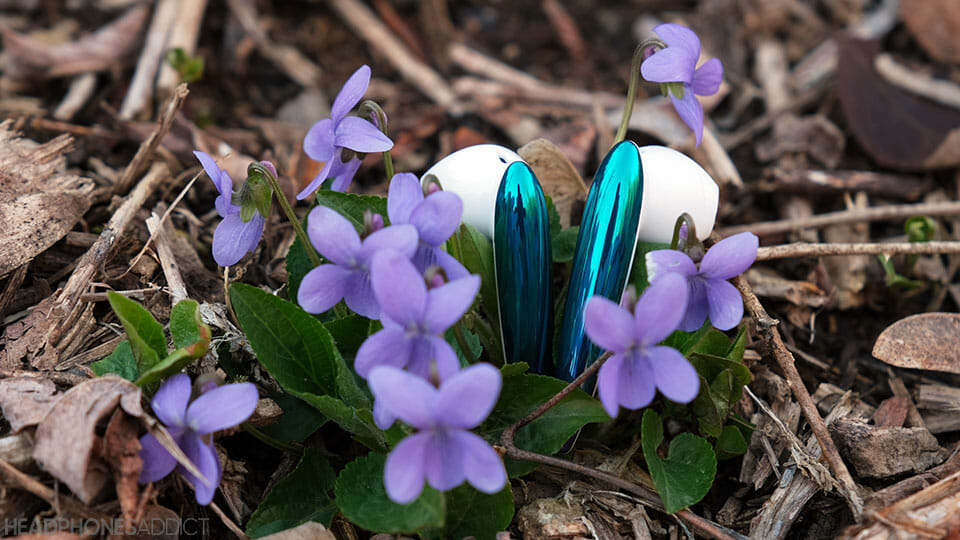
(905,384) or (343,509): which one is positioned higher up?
(343,509)

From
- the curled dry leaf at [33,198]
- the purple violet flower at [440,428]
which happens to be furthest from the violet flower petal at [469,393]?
the curled dry leaf at [33,198]

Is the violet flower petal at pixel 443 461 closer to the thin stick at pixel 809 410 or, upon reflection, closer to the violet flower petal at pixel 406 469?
the violet flower petal at pixel 406 469

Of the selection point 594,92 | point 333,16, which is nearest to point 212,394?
point 594,92

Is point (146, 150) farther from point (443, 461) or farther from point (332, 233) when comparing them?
point (443, 461)

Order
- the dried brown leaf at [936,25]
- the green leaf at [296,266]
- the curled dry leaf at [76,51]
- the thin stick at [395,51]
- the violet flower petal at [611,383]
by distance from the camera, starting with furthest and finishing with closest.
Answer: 1. the thin stick at [395,51]
2. the dried brown leaf at [936,25]
3. the curled dry leaf at [76,51]
4. the green leaf at [296,266]
5. the violet flower petal at [611,383]

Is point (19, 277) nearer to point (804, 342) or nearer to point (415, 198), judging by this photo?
point (415, 198)
